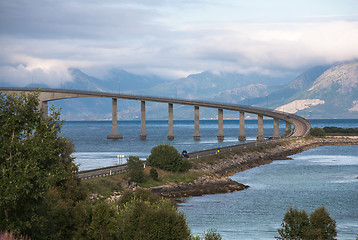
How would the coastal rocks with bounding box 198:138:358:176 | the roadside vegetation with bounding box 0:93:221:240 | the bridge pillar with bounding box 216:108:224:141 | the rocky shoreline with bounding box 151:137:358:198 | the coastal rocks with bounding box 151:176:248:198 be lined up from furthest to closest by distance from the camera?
the bridge pillar with bounding box 216:108:224:141, the coastal rocks with bounding box 198:138:358:176, the rocky shoreline with bounding box 151:137:358:198, the coastal rocks with bounding box 151:176:248:198, the roadside vegetation with bounding box 0:93:221:240

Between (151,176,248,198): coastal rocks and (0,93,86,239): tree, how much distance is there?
3539 centimetres

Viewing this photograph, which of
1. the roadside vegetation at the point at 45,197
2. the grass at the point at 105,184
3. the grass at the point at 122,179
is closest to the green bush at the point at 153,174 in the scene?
the grass at the point at 122,179

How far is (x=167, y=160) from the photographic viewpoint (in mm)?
68625

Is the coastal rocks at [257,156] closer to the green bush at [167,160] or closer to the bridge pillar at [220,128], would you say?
the green bush at [167,160]

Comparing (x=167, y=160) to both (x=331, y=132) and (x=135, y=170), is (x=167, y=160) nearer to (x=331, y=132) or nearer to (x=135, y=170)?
(x=135, y=170)

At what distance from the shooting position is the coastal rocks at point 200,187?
2383 inches

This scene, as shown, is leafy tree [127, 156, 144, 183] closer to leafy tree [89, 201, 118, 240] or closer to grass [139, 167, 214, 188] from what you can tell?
grass [139, 167, 214, 188]

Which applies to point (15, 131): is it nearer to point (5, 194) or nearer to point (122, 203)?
point (5, 194)

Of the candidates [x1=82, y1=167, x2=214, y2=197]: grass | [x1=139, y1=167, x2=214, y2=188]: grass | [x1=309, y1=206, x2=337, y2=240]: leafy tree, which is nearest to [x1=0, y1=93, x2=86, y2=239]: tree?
[x1=309, y1=206, x2=337, y2=240]: leafy tree

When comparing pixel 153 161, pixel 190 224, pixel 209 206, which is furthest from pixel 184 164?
pixel 190 224

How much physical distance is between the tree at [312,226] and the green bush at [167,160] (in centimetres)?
3613

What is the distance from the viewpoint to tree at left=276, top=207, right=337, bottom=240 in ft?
105

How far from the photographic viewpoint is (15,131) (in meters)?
23.7

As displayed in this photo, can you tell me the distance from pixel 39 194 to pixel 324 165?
82.5 m
